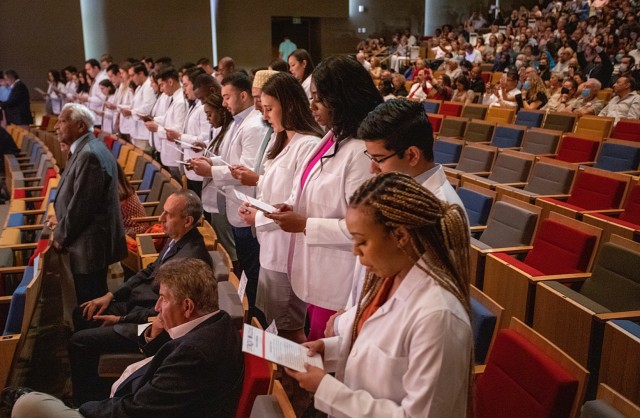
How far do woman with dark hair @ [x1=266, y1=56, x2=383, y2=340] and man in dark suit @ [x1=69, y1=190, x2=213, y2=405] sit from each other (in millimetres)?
787

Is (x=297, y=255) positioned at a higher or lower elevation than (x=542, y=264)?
higher

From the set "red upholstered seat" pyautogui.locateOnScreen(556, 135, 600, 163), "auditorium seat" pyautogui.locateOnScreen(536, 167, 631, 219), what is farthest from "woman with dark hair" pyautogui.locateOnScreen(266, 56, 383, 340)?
"red upholstered seat" pyautogui.locateOnScreen(556, 135, 600, 163)

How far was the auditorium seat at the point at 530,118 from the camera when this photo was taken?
650 cm

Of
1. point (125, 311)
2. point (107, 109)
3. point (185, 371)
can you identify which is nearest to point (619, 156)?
point (125, 311)

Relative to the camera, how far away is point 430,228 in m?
1.12

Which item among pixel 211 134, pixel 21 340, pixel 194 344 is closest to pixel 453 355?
pixel 194 344

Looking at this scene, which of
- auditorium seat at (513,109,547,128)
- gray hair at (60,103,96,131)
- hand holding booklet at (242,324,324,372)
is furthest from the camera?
auditorium seat at (513,109,547,128)

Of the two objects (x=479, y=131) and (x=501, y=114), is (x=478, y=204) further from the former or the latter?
(x=501, y=114)

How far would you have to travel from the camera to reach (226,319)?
1827 mm

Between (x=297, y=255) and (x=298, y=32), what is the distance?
1376 cm

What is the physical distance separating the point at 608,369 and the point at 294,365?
55.8 inches

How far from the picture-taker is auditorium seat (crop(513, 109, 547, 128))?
256 inches

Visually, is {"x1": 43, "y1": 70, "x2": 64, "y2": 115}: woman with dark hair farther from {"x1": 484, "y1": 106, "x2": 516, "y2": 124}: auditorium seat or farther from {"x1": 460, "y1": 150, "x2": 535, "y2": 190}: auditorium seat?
{"x1": 460, "y1": 150, "x2": 535, "y2": 190}: auditorium seat

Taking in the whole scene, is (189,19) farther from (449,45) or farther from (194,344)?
(194,344)
